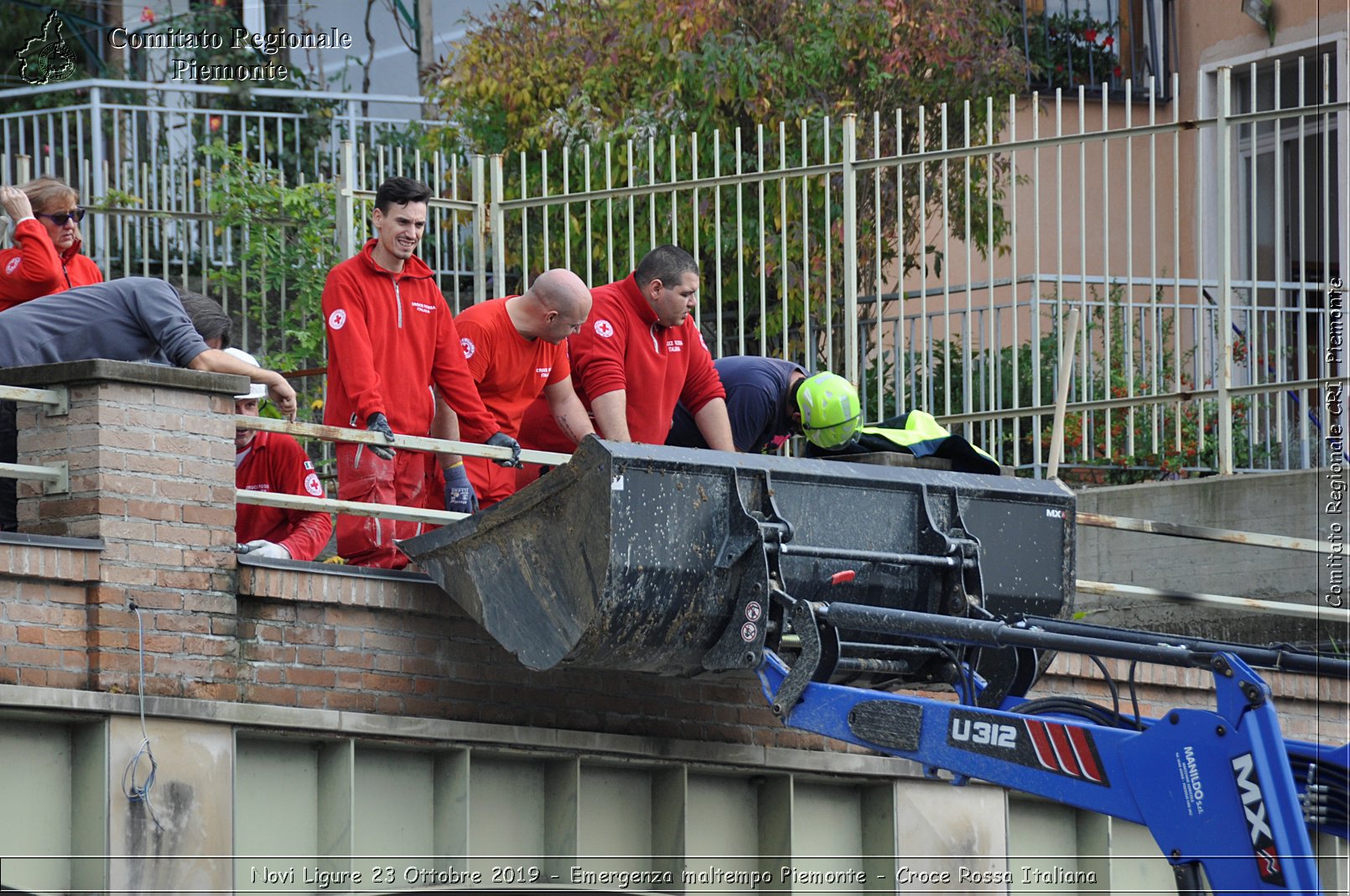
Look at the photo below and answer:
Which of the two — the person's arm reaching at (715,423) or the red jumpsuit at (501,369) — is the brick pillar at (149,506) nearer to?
the red jumpsuit at (501,369)

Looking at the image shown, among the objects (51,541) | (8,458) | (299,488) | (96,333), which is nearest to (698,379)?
(299,488)

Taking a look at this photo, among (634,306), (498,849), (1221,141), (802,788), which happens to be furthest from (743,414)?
(1221,141)

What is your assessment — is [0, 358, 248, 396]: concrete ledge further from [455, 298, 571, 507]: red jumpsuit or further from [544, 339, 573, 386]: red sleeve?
[544, 339, 573, 386]: red sleeve

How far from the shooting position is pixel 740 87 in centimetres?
1416

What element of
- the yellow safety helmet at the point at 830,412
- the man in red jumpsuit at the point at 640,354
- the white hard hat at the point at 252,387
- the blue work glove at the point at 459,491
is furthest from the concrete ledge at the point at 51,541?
the yellow safety helmet at the point at 830,412

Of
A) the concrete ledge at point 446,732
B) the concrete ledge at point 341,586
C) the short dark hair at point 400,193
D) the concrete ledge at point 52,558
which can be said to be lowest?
the concrete ledge at point 446,732

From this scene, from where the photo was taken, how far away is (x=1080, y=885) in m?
10.3

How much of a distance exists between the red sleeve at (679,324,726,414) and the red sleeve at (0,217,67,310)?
9.71ft

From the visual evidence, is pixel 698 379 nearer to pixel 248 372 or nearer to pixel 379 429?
pixel 379 429

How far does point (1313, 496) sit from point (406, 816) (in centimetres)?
549

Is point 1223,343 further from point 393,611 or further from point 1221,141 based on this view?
point 393,611

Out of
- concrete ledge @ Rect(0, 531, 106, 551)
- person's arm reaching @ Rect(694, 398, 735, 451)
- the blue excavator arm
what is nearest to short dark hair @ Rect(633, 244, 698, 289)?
person's arm reaching @ Rect(694, 398, 735, 451)

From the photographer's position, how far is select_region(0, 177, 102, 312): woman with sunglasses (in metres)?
8.96

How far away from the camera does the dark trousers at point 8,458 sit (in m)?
8.00
